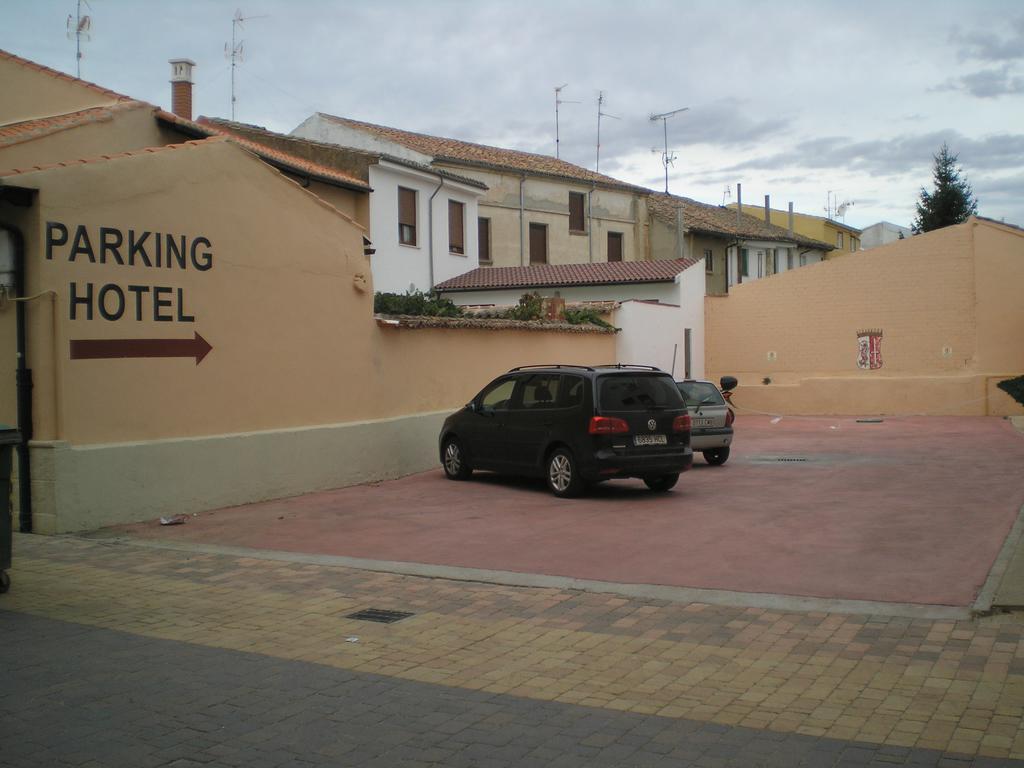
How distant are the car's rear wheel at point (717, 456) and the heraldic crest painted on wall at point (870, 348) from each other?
16.5 m

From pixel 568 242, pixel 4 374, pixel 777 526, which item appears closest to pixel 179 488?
pixel 4 374

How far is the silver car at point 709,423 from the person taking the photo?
17.3m

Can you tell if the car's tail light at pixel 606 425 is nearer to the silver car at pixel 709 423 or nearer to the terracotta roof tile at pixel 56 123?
the silver car at pixel 709 423

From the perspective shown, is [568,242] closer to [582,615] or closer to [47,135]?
[47,135]

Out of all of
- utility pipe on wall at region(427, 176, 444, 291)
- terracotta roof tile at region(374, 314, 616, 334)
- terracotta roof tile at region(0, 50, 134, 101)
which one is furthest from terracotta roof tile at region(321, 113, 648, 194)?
terracotta roof tile at region(0, 50, 134, 101)

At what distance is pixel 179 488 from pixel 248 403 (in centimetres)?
167

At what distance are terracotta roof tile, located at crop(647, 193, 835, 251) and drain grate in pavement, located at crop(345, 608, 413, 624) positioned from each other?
3926 cm

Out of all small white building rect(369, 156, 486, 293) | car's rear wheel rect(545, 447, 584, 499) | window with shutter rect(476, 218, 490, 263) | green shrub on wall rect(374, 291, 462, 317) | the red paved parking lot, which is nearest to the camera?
the red paved parking lot

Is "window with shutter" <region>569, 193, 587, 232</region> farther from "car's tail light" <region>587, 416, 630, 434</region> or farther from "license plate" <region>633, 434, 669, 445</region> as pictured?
"car's tail light" <region>587, 416, 630, 434</region>

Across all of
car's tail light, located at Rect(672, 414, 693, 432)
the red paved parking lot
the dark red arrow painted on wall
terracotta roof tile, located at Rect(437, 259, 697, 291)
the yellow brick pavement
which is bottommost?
the yellow brick pavement

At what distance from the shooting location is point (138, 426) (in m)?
11.6

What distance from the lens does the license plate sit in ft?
43.4

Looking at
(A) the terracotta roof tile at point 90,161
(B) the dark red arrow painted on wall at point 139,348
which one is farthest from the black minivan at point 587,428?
(A) the terracotta roof tile at point 90,161

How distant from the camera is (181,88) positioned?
1063 inches
